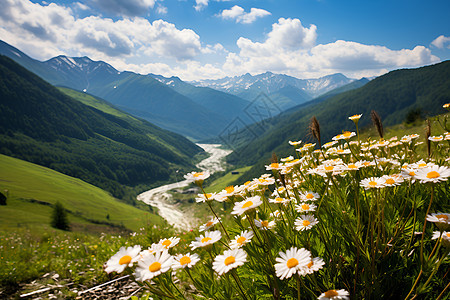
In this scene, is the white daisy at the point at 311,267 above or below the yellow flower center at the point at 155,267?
above

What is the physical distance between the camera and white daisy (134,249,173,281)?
1.64 m

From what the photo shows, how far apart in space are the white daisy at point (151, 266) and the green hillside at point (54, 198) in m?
107

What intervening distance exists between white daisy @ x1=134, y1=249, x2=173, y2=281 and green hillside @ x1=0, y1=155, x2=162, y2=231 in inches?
4194

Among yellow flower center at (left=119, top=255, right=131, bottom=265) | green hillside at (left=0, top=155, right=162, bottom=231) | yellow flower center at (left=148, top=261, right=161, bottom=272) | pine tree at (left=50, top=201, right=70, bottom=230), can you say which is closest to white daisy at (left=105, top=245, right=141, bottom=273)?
yellow flower center at (left=119, top=255, right=131, bottom=265)

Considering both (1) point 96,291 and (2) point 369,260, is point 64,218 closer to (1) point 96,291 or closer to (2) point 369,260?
(1) point 96,291

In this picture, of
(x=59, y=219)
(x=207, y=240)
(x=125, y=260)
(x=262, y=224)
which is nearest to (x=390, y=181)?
(x=262, y=224)

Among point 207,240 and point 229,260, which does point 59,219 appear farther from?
point 229,260

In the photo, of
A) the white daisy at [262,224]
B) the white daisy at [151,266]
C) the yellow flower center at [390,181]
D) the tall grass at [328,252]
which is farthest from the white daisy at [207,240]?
the yellow flower center at [390,181]

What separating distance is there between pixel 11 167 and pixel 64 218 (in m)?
136

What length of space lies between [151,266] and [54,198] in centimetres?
16854

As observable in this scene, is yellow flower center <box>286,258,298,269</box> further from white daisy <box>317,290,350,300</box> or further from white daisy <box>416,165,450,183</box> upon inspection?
white daisy <box>416,165,450,183</box>

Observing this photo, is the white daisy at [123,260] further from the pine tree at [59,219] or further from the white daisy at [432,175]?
the pine tree at [59,219]

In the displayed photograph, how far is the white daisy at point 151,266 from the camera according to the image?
1636 millimetres

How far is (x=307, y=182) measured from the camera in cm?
335
